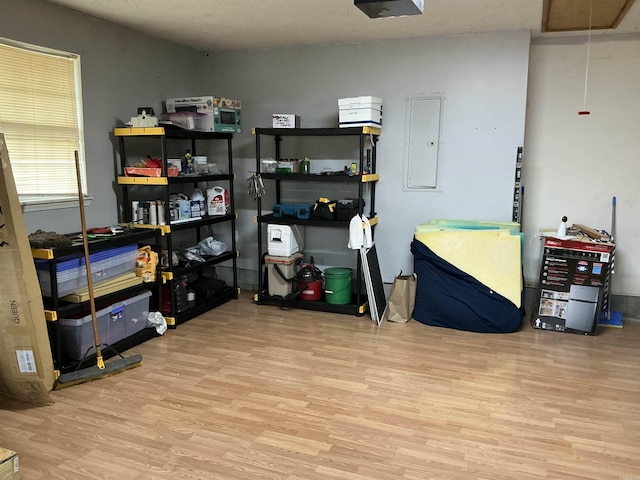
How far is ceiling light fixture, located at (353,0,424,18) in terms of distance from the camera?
2178 millimetres

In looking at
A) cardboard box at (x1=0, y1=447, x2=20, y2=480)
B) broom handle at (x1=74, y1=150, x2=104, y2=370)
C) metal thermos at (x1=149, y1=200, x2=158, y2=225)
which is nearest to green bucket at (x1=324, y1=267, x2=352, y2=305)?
metal thermos at (x1=149, y1=200, x2=158, y2=225)

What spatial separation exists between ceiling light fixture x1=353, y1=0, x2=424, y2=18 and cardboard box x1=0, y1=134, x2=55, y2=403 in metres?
2.29

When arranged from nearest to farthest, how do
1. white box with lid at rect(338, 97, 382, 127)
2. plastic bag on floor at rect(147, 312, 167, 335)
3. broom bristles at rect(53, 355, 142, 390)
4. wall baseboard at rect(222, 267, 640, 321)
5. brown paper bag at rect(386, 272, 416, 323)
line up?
broom bristles at rect(53, 355, 142, 390), plastic bag on floor at rect(147, 312, 167, 335), white box with lid at rect(338, 97, 382, 127), brown paper bag at rect(386, 272, 416, 323), wall baseboard at rect(222, 267, 640, 321)

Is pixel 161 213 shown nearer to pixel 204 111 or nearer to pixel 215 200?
pixel 215 200

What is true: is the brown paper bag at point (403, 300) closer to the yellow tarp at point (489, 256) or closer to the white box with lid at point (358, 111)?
the yellow tarp at point (489, 256)

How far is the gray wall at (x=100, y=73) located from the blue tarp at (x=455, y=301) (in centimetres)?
280

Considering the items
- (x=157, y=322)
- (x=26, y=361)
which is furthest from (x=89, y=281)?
(x=157, y=322)

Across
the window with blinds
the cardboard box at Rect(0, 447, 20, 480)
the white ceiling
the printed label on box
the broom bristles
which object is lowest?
the broom bristles

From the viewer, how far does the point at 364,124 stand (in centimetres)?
446

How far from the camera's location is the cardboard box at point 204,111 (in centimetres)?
463

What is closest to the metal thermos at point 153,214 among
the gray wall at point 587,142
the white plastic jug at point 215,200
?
the white plastic jug at point 215,200

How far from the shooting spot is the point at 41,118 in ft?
12.2

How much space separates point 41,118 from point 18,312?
1.53 m

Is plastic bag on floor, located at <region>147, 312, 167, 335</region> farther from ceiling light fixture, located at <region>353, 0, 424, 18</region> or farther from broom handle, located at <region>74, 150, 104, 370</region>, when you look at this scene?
ceiling light fixture, located at <region>353, 0, 424, 18</region>
